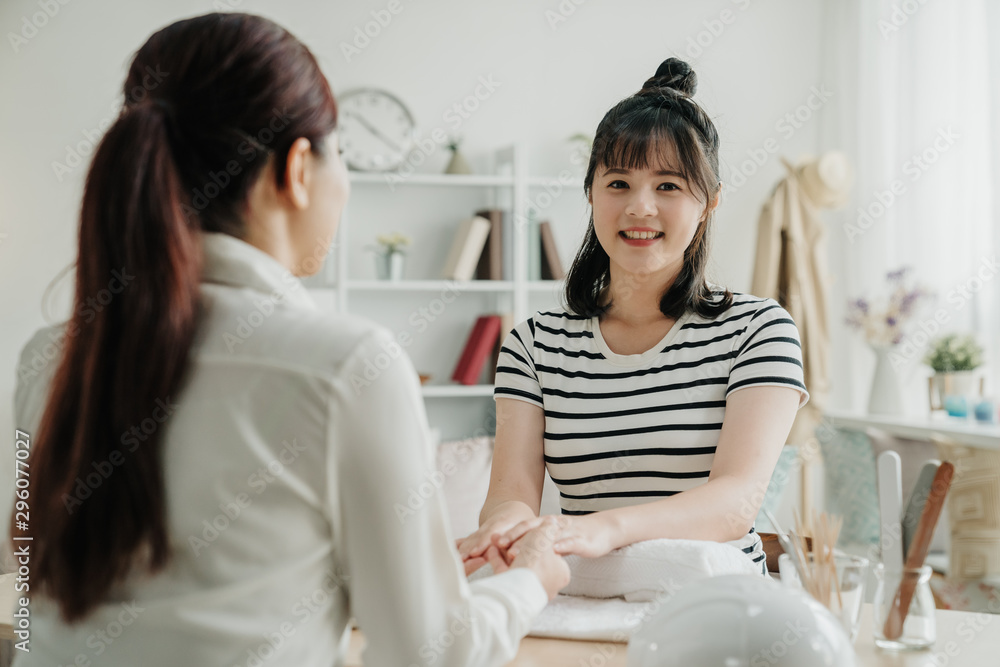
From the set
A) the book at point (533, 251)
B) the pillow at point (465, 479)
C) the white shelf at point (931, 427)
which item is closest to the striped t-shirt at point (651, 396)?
the pillow at point (465, 479)

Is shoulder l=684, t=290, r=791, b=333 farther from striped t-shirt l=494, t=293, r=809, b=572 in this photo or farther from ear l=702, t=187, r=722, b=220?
ear l=702, t=187, r=722, b=220

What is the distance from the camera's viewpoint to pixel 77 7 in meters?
3.56

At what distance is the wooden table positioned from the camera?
34.3 inches

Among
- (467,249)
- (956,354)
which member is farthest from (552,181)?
(956,354)

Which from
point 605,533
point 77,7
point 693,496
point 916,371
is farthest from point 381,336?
A: point 77,7

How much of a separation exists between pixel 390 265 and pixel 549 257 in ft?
2.20

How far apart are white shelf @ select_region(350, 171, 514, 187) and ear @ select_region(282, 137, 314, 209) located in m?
2.77

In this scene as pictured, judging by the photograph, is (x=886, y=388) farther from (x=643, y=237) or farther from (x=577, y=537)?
(x=577, y=537)

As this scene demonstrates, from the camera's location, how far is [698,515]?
1.17 meters

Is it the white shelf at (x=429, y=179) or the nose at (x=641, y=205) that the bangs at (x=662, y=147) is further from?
the white shelf at (x=429, y=179)

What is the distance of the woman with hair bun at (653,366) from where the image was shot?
1.27 metres

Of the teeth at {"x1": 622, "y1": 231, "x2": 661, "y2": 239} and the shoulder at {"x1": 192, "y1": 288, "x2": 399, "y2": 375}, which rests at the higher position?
the teeth at {"x1": 622, "y1": 231, "x2": 661, "y2": 239}

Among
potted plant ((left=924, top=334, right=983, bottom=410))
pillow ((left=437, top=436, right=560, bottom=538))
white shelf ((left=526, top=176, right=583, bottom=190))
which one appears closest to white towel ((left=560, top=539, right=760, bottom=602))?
pillow ((left=437, top=436, right=560, bottom=538))

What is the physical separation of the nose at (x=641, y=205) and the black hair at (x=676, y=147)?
0.15ft
